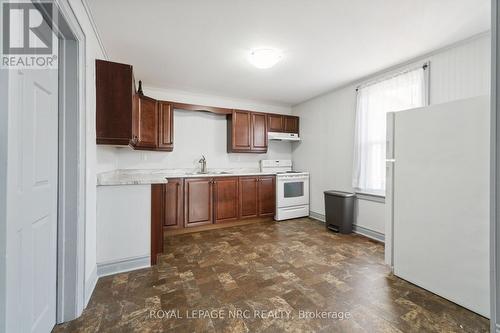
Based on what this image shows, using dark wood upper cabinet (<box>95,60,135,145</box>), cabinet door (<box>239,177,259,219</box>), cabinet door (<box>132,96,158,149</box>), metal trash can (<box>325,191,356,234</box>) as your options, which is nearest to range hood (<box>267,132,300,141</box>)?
cabinet door (<box>239,177,259,219</box>)

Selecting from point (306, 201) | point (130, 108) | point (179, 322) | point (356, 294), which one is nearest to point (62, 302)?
point (179, 322)

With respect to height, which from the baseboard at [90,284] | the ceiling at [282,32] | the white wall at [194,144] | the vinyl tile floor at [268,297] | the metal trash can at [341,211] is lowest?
the vinyl tile floor at [268,297]

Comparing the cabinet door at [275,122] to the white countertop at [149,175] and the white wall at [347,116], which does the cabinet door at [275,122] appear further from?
the white countertop at [149,175]

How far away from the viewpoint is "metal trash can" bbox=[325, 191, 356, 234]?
3.50m

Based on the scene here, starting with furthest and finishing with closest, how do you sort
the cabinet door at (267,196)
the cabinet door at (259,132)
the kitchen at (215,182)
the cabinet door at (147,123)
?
the cabinet door at (259,132)
the cabinet door at (267,196)
the cabinet door at (147,123)
the kitchen at (215,182)

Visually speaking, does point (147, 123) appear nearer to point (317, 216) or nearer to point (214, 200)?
point (214, 200)

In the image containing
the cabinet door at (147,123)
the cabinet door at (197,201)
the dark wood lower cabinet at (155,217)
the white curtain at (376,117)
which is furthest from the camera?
the cabinet door at (197,201)

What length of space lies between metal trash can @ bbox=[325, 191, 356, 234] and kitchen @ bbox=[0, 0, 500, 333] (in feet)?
0.10

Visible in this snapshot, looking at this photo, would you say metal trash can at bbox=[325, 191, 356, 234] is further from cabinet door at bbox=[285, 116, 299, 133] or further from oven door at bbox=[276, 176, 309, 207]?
cabinet door at bbox=[285, 116, 299, 133]

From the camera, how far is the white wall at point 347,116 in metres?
2.30

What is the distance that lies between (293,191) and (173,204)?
2341 mm

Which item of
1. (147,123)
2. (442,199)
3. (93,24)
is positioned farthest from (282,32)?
(147,123)

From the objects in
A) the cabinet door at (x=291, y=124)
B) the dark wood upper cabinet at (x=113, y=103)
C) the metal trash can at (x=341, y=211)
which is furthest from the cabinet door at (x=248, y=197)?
the dark wood upper cabinet at (x=113, y=103)

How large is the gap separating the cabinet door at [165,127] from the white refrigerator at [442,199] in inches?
128
